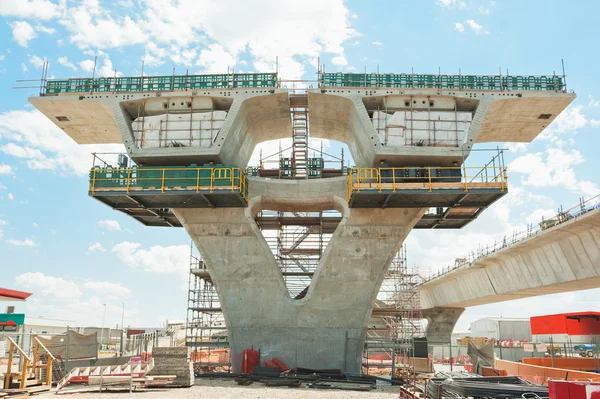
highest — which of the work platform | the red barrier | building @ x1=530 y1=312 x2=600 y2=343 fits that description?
the work platform

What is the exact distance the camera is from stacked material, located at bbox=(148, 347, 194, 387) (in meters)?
21.3

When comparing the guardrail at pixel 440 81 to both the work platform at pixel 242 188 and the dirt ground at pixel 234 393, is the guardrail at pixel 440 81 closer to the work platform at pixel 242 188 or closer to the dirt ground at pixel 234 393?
the work platform at pixel 242 188

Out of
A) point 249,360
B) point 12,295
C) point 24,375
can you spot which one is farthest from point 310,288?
point 12,295

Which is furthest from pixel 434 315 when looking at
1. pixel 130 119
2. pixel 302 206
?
pixel 130 119

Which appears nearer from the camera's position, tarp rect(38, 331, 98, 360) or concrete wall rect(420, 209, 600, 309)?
tarp rect(38, 331, 98, 360)

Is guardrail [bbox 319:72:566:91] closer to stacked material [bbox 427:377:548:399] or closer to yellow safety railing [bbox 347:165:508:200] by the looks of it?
yellow safety railing [bbox 347:165:508:200]

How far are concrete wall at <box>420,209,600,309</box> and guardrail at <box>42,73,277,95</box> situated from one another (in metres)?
16.1

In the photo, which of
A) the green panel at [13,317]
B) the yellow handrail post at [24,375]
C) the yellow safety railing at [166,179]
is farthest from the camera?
the green panel at [13,317]

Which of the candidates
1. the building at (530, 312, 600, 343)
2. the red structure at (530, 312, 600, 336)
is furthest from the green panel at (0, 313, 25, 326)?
the red structure at (530, 312, 600, 336)

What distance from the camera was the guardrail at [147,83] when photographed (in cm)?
2727

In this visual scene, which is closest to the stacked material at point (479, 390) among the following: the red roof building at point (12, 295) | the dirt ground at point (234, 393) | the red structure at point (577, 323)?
the dirt ground at point (234, 393)

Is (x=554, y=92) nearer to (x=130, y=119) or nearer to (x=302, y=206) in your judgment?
(x=302, y=206)

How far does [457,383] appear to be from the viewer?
15516 mm

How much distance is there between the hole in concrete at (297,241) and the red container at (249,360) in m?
6.03
